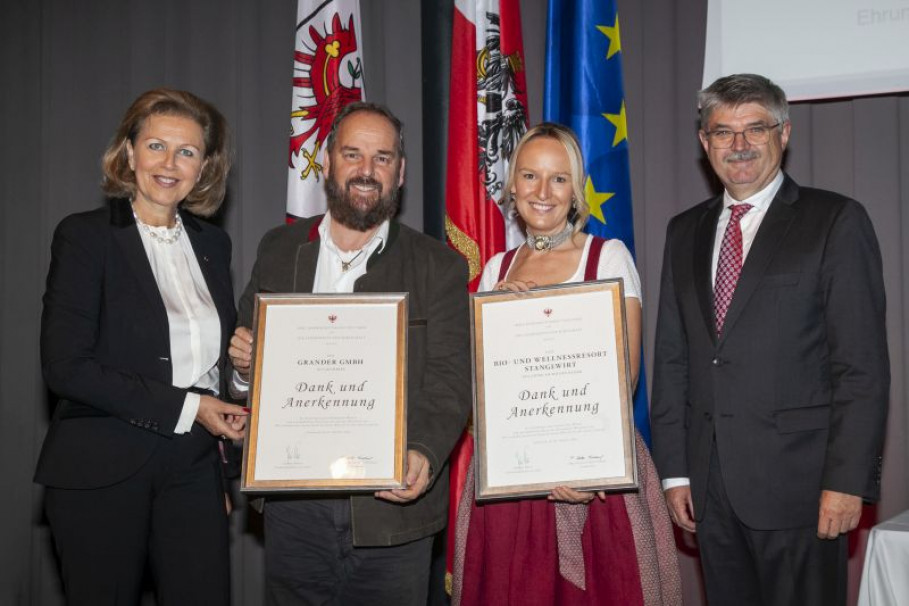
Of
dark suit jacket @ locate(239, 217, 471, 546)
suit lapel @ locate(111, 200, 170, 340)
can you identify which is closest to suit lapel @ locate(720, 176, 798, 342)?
dark suit jacket @ locate(239, 217, 471, 546)

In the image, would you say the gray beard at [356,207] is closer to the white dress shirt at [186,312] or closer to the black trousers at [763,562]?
the white dress shirt at [186,312]

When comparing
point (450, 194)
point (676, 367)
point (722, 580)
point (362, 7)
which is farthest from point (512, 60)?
point (722, 580)

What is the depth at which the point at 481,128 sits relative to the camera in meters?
3.48

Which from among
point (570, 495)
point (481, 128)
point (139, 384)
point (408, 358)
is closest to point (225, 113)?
point (481, 128)

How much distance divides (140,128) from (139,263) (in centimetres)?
44

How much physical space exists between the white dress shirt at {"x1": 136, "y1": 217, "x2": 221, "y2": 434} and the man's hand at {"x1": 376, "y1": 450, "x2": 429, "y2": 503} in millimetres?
636

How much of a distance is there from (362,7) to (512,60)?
1.02m

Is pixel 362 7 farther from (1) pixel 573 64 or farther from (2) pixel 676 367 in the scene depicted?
(2) pixel 676 367

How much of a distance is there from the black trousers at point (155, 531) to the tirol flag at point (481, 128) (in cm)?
123

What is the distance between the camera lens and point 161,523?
7.67ft

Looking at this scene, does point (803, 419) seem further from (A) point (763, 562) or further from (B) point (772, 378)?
(A) point (763, 562)

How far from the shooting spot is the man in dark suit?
7.31 ft

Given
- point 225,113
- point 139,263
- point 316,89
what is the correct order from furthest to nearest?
point 225,113, point 316,89, point 139,263

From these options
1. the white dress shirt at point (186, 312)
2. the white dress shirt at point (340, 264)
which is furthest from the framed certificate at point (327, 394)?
the white dress shirt at point (186, 312)
